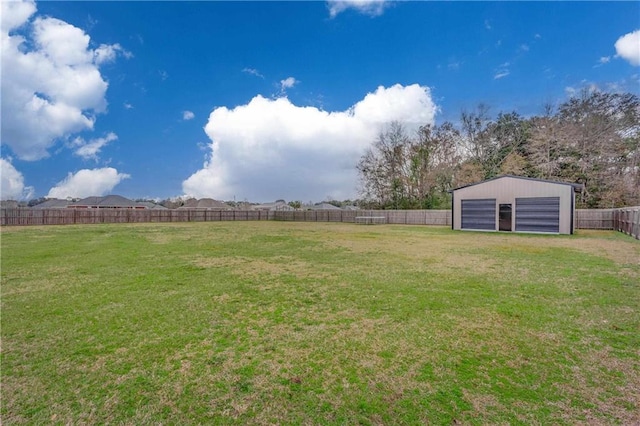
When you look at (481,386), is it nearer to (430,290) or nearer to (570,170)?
(430,290)

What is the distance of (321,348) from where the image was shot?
2572 millimetres

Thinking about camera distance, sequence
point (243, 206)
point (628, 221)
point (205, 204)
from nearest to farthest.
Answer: point (628, 221)
point (205, 204)
point (243, 206)

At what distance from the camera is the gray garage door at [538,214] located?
1369 centimetres

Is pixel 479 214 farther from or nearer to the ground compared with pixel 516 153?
nearer to the ground

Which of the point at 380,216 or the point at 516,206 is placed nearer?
the point at 516,206

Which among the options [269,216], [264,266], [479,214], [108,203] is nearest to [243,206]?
[108,203]

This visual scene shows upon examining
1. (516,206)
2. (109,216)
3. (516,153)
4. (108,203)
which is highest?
(516,153)

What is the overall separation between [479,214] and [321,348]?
16106 millimetres

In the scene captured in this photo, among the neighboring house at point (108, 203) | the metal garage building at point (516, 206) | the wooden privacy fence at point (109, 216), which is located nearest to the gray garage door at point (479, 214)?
the metal garage building at point (516, 206)

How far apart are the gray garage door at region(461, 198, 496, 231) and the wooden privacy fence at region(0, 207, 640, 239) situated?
16.2 ft

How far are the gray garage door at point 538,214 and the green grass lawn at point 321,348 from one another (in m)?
10.1

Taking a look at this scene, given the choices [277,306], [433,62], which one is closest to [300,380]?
[277,306]

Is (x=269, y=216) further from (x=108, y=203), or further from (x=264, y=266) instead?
(x=264, y=266)

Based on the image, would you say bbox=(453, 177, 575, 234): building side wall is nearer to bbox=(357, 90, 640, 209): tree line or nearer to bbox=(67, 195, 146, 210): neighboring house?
bbox=(357, 90, 640, 209): tree line
